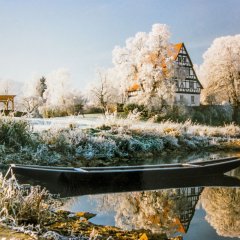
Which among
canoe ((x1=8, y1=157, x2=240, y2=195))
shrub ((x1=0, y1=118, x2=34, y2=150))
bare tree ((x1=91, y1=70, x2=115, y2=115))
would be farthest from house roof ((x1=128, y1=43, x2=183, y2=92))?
canoe ((x1=8, y1=157, x2=240, y2=195))

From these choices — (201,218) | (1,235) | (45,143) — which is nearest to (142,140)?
(45,143)

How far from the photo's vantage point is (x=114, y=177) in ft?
23.4

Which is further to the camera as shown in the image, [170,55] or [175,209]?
[170,55]

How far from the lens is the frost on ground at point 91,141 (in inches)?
385

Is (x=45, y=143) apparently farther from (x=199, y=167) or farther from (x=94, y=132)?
(x=199, y=167)

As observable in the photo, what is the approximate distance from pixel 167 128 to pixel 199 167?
7.02 metres

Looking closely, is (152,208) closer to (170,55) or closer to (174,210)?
(174,210)

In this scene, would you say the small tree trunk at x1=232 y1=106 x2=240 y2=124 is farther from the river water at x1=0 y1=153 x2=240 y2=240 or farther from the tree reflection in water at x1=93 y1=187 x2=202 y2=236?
the tree reflection in water at x1=93 y1=187 x2=202 y2=236

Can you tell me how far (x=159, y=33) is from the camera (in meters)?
26.3

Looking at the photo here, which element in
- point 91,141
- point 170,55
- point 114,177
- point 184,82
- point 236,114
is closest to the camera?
point 114,177

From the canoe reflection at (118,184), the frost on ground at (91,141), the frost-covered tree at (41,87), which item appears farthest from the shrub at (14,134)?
the frost-covered tree at (41,87)

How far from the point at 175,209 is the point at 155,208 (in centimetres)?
28

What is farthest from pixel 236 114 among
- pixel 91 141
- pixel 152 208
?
pixel 152 208

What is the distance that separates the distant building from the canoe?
18.7m
